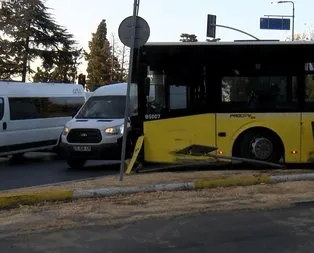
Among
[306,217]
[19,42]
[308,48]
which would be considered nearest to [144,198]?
[306,217]

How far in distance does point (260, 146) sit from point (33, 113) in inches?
324

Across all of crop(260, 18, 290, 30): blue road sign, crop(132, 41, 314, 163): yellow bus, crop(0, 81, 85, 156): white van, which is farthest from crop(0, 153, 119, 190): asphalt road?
crop(260, 18, 290, 30): blue road sign

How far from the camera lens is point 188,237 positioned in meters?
6.84

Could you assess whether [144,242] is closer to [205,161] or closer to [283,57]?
[205,161]

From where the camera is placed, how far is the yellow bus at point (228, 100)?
12.7 meters

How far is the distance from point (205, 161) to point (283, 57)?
9.27 feet

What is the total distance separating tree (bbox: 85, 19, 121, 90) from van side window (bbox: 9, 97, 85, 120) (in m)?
58.6

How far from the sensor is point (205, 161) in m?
12.8

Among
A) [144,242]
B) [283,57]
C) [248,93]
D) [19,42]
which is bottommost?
[144,242]

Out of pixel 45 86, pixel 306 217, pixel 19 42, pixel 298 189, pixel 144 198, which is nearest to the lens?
pixel 306 217

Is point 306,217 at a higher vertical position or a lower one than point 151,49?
lower

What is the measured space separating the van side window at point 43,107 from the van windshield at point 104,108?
2.50 m

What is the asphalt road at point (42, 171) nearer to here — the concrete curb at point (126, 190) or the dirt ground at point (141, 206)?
the concrete curb at point (126, 190)

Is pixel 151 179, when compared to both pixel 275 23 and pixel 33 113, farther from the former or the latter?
pixel 275 23
